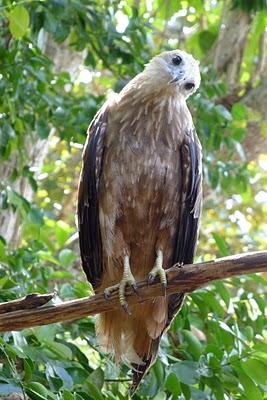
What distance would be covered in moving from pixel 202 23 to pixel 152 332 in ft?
10.6

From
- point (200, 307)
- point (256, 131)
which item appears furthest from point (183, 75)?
point (256, 131)

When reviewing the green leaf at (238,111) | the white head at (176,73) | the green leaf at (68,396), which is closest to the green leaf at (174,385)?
the green leaf at (68,396)

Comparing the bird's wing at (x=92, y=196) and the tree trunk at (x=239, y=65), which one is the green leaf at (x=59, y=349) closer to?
the bird's wing at (x=92, y=196)

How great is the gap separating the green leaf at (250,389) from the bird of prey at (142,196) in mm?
491

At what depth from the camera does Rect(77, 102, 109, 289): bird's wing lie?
3.49 m

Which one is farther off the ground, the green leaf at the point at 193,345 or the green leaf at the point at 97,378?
the green leaf at the point at 193,345

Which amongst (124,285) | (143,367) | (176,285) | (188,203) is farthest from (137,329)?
(176,285)

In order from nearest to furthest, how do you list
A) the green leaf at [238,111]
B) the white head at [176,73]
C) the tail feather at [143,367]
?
the tail feather at [143,367] < the white head at [176,73] < the green leaf at [238,111]

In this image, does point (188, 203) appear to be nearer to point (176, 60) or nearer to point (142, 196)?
point (142, 196)

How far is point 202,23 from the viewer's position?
20.4ft

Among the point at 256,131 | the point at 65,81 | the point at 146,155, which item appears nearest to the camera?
the point at 146,155

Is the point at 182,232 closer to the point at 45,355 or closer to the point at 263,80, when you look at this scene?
the point at 45,355

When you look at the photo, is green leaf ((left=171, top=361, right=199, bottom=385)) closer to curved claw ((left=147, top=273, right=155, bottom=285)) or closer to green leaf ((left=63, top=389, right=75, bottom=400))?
curved claw ((left=147, top=273, right=155, bottom=285))

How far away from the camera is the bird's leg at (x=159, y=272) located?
2.99 m
